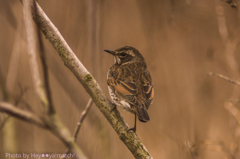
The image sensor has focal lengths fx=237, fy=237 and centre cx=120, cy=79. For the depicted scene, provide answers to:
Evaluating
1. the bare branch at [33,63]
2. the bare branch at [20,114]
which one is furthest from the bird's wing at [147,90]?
the bare branch at [20,114]

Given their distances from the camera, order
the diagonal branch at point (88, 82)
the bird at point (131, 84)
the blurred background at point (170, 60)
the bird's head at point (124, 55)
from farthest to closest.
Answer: the blurred background at point (170, 60) < the bird's head at point (124, 55) < the bird at point (131, 84) < the diagonal branch at point (88, 82)

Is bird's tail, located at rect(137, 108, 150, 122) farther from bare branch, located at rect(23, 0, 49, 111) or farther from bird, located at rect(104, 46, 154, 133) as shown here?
bare branch, located at rect(23, 0, 49, 111)

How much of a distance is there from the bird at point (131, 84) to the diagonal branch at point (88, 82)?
44 centimetres

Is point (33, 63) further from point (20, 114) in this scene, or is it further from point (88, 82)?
point (88, 82)

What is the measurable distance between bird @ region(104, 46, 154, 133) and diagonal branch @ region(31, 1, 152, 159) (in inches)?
17.4

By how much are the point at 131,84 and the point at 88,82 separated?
1350 mm

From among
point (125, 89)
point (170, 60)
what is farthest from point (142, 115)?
point (170, 60)

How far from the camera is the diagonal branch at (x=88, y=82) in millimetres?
2404

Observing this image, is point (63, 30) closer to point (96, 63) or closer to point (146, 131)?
point (96, 63)

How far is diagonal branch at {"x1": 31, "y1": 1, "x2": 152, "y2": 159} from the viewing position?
7.89 feet

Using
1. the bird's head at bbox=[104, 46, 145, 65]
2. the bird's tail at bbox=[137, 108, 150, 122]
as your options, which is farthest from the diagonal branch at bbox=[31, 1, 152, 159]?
the bird's head at bbox=[104, 46, 145, 65]

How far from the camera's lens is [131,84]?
377cm

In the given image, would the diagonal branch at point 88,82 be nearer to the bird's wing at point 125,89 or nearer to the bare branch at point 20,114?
the bird's wing at point 125,89

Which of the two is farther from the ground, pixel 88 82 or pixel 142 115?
pixel 88 82
